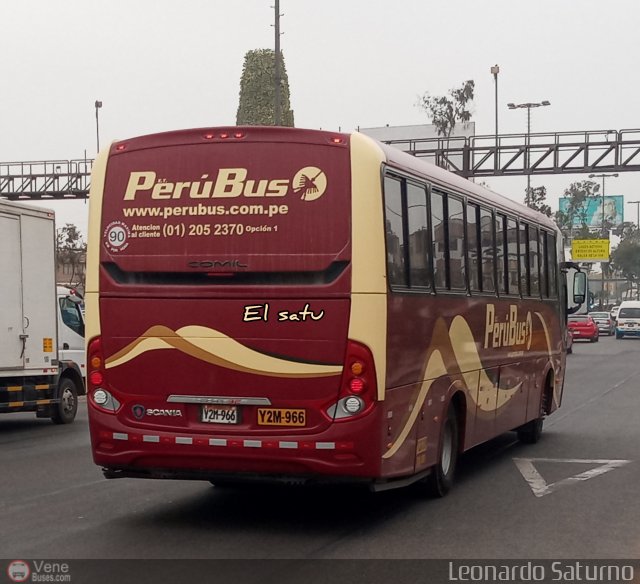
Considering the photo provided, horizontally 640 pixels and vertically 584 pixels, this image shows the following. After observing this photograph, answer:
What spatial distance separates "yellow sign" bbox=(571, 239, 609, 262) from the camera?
9856 centimetres

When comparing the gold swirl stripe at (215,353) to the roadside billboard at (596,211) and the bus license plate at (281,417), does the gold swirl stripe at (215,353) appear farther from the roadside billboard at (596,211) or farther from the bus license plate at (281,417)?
the roadside billboard at (596,211)

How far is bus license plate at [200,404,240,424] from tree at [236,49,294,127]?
64357 mm

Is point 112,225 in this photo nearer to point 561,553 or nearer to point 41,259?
point 561,553

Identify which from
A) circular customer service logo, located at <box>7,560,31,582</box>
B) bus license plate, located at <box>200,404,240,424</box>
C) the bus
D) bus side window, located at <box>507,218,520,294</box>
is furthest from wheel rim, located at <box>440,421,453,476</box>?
circular customer service logo, located at <box>7,560,31,582</box>

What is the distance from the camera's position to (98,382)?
927cm

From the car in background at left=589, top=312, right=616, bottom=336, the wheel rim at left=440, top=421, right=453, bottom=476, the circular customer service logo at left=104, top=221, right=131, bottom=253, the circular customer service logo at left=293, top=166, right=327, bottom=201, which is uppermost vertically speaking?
the circular customer service logo at left=293, top=166, right=327, bottom=201

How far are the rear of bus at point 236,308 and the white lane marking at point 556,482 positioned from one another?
3.08 m

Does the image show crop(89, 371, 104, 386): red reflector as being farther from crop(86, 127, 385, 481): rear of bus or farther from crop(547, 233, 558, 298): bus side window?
crop(547, 233, 558, 298): bus side window

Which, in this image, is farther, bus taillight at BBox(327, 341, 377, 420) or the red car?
the red car

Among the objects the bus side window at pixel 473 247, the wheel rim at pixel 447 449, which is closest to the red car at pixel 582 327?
the bus side window at pixel 473 247

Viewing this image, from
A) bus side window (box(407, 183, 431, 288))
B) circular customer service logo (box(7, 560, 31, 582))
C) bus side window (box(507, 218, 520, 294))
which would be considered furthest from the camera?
bus side window (box(507, 218, 520, 294))

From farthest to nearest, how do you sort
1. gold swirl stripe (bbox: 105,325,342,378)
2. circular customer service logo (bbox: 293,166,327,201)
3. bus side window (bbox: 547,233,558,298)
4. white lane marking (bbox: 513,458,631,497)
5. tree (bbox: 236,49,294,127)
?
tree (bbox: 236,49,294,127)
bus side window (bbox: 547,233,558,298)
white lane marking (bbox: 513,458,631,497)
circular customer service logo (bbox: 293,166,327,201)
gold swirl stripe (bbox: 105,325,342,378)

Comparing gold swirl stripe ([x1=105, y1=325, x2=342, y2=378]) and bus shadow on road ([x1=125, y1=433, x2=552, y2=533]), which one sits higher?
gold swirl stripe ([x1=105, y1=325, x2=342, y2=378])

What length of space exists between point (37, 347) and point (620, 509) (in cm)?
1046
